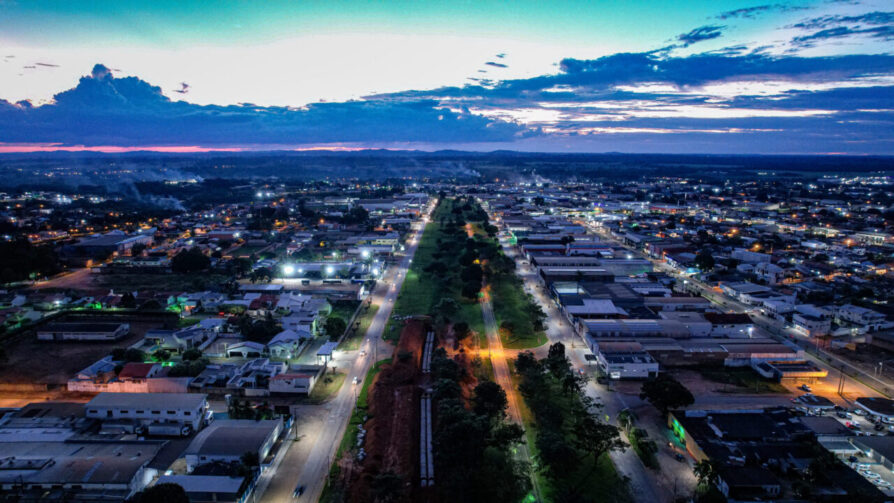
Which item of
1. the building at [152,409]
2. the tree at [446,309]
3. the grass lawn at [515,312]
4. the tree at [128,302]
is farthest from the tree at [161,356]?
the grass lawn at [515,312]

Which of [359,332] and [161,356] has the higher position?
[359,332]

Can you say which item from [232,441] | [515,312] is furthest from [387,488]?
[515,312]

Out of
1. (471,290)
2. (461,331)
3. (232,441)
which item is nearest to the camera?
(232,441)

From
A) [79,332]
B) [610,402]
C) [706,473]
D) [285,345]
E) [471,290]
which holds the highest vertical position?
[471,290]

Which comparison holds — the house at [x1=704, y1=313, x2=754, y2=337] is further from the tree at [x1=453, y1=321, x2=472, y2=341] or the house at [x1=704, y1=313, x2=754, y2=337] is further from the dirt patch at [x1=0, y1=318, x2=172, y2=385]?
the dirt patch at [x1=0, y1=318, x2=172, y2=385]

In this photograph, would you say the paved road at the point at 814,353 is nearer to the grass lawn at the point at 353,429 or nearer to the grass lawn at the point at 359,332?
the grass lawn at the point at 353,429

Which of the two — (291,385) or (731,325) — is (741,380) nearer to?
(731,325)

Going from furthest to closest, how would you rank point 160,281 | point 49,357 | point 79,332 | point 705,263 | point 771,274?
point 705,263 < point 160,281 < point 771,274 < point 79,332 < point 49,357
